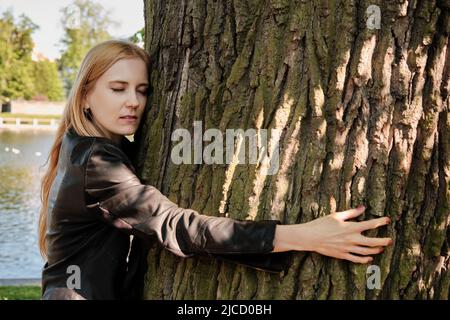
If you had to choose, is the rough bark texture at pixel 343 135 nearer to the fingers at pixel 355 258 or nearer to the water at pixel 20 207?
the fingers at pixel 355 258

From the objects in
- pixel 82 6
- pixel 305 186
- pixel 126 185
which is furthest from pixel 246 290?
pixel 82 6

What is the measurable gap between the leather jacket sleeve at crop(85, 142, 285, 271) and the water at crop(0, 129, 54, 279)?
4.49ft

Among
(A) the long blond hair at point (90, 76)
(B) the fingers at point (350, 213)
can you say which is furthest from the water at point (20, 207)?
(B) the fingers at point (350, 213)

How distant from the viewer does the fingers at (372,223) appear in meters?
2.30

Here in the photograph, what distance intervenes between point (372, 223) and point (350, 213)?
0.10 m

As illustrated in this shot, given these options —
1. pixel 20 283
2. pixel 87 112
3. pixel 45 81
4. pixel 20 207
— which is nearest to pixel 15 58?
pixel 45 81

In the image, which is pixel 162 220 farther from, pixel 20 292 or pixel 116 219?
pixel 20 292

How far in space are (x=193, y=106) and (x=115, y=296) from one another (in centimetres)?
92

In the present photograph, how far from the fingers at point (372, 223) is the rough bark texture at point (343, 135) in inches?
1.2

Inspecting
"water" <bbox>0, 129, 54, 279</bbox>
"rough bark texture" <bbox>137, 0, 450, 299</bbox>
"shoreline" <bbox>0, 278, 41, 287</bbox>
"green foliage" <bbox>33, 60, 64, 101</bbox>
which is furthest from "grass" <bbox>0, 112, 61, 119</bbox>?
"rough bark texture" <bbox>137, 0, 450, 299</bbox>

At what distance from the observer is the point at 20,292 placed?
279 inches

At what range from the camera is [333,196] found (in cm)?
234

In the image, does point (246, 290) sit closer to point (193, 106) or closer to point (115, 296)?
point (115, 296)

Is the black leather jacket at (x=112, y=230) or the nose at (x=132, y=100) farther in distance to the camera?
the nose at (x=132, y=100)
